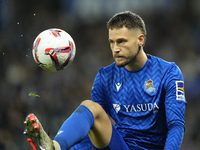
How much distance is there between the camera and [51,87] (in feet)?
17.8

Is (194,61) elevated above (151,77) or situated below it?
below

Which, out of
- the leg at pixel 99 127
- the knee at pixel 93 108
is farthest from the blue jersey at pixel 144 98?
the knee at pixel 93 108

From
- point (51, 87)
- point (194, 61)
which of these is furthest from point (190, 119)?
point (51, 87)

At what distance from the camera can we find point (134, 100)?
2.68m

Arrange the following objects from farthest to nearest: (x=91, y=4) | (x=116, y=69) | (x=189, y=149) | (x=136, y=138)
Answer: (x=91, y=4), (x=189, y=149), (x=116, y=69), (x=136, y=138)

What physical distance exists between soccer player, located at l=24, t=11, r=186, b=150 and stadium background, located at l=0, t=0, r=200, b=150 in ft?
8.74

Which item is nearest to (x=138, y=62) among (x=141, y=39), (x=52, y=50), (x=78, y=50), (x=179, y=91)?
(x=141, y=39)

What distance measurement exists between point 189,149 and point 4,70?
3.88m

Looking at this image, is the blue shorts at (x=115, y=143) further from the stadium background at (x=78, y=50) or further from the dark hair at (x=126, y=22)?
the stadium background at (x=78, y=50)

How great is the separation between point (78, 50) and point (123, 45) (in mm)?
3206

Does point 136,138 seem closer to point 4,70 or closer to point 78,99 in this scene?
point 78,99

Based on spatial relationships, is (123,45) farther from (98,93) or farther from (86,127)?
(86,127)

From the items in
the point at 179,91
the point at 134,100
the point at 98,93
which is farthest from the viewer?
the point at 98,93

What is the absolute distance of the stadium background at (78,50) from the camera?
5254mm
